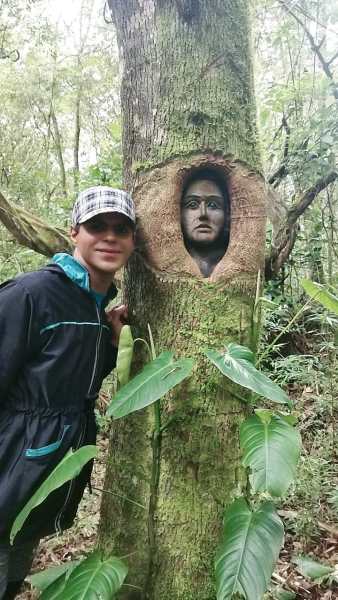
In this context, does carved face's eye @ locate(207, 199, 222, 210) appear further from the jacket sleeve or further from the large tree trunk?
the jacket sleeve

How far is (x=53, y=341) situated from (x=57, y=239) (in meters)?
1.21

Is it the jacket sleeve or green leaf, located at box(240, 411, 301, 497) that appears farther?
the jacket sleeve

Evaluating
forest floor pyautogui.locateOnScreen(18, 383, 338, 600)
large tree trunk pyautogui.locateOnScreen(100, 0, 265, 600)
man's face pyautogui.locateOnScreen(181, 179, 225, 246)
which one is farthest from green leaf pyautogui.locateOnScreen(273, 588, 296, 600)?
man's face pyautogui.locateOnScreen(181, 179, 225, 246)

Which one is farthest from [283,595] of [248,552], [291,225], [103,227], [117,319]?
[291,225]

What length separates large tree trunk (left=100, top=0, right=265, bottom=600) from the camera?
1.95 metres

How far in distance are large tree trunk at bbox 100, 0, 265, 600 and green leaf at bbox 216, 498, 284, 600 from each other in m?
0.33

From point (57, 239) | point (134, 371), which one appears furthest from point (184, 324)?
point (57, 239)

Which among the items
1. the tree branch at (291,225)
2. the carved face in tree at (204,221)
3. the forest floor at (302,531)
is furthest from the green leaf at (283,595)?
the tree branch at (291,225)

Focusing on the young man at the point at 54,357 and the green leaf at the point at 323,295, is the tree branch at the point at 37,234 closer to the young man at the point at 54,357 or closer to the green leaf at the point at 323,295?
the young man at the point at 54,357

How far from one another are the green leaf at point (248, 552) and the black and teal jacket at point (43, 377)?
698mm

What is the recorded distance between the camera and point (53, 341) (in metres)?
1.88

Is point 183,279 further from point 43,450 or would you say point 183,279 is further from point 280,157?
point 280,157

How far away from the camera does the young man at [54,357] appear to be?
5.93 ft

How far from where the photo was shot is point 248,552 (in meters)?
1.52
